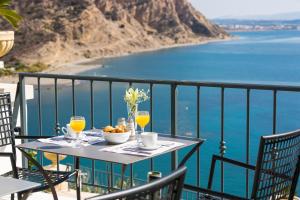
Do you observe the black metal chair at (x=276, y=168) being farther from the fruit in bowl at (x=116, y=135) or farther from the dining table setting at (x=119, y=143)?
the fruit in bowl at (x=116, y=135)

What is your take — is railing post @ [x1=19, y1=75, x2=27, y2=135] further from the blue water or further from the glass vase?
the blue water

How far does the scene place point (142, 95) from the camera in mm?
3465

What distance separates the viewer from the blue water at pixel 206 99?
38500 millimetres

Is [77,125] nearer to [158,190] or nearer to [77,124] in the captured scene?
[77,124]

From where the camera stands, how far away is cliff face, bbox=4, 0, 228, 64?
88.8m

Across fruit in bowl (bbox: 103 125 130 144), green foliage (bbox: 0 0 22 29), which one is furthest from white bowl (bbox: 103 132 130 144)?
green foliage (bbox: 0 0 22 29)

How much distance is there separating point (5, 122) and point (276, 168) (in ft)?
7.13

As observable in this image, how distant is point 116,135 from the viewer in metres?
3.29

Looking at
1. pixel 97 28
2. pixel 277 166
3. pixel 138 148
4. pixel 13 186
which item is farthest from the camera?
pixel 97 28

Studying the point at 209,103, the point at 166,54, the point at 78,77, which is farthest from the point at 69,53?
the point at 78,77

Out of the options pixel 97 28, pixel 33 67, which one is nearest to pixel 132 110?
pixel 33 67

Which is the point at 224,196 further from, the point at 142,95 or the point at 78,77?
the point at 78,77

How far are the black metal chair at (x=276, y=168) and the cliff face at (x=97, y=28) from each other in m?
82.5

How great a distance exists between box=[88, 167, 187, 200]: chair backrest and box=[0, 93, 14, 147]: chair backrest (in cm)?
234
